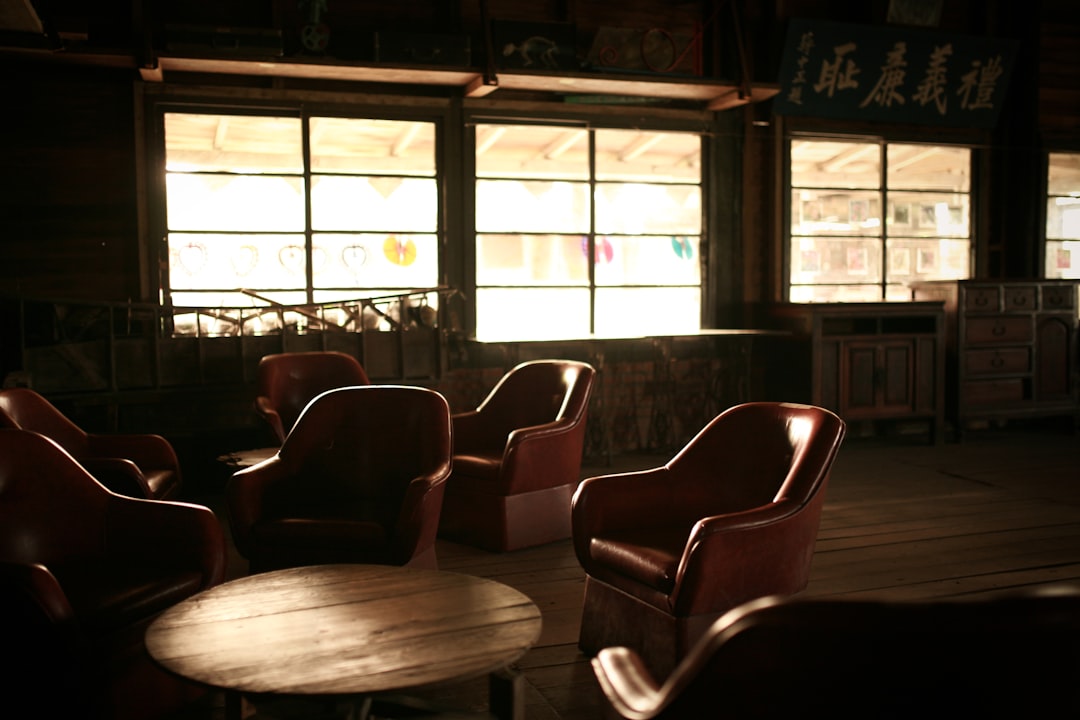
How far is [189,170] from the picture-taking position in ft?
19.2

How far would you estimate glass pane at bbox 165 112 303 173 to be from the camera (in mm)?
5855

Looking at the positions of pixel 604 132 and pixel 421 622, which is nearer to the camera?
pixel 421 622

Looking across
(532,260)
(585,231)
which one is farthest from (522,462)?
(585,231)

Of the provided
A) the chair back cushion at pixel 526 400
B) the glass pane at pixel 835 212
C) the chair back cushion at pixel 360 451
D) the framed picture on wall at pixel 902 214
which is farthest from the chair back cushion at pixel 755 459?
the framed picture on wall at pixel 902 214

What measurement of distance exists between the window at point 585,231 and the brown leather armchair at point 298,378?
5.47 feet

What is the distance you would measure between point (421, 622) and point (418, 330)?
12.3 feet

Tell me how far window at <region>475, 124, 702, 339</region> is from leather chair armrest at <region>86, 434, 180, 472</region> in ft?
9.01

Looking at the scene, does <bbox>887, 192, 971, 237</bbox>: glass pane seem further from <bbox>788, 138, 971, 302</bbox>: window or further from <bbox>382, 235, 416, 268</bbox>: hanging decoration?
<bbox>382, 235, 416, 268</bbox>: hanging decoration

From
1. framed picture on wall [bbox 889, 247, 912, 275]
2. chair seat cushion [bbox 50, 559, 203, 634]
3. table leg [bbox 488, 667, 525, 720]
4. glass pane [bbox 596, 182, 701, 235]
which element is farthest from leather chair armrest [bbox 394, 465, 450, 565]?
framed picture on wall [bbox 889, 247, 912, 275]

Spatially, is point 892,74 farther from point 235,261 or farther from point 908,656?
point 908,656

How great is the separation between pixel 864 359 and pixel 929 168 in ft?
6.82

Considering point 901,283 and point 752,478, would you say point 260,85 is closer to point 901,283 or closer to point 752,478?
point 752,478

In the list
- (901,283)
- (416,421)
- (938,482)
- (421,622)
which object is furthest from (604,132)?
(421,622)

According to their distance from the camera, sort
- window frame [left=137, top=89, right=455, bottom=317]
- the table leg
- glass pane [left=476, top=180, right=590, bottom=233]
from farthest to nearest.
→ glass pane [left=476, top=180, right=590, bottom=233], window frame [left=137, top=89, right=455, bottom=317], the table leg
